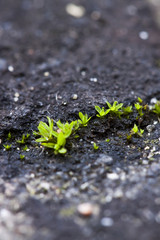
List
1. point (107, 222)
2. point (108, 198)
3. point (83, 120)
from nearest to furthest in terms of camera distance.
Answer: point (107, 222), point (108, 198), point (83, 120)

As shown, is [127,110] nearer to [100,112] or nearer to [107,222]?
[100,112]

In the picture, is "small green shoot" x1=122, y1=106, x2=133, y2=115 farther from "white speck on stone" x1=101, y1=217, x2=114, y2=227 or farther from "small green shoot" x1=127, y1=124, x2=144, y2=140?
"white speck on stone" x1=101, y1=217, x2=114, y2=227

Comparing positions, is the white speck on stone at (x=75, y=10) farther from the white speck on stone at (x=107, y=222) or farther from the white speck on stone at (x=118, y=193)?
the white speck on stone at (x=107, y=222)

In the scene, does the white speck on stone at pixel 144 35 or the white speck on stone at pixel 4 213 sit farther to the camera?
the white speck on stone at pixel 144 35

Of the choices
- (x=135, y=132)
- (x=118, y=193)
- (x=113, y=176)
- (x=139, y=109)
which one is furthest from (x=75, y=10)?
(x=118, y=193)

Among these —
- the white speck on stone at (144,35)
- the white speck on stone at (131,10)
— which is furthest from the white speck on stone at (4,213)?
the white speck on stone at (131,10)

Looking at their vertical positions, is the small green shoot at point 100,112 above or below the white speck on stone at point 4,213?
above

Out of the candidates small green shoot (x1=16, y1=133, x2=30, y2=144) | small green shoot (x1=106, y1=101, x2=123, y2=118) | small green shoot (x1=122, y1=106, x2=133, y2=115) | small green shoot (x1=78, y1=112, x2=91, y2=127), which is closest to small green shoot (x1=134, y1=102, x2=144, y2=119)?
small green shoot (x1=122, y1=106, x2=133, y2=115)

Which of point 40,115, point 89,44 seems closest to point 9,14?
point 89,44
